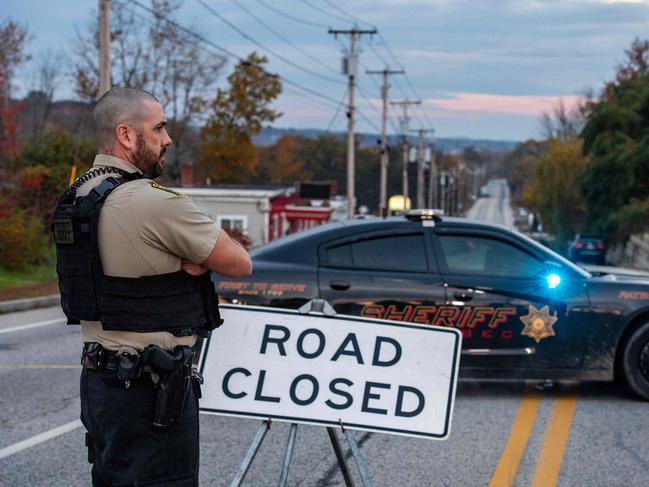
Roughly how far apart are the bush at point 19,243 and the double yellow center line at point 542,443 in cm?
1779

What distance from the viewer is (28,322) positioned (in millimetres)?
15445

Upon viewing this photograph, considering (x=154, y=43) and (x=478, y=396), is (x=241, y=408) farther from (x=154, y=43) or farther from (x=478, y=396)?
(x=154, y=43)

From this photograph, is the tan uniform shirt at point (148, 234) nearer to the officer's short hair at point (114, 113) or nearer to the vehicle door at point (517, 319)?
the officer's short hair at point (114, 113)

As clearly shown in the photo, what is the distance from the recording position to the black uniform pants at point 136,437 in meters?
3.52

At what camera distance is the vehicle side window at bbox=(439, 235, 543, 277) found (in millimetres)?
8578

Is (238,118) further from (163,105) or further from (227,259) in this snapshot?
(227,259)

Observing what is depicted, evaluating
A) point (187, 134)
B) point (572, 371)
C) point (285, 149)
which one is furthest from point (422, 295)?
point (285, 149)

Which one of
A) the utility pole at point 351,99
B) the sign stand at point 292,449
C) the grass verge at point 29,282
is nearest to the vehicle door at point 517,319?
the sign stand at point 292,449

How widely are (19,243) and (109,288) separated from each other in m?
21.5

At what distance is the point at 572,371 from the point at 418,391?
4.08 metres

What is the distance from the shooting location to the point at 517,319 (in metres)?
8.42

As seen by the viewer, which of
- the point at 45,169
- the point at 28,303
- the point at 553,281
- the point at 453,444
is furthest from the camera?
the point at 45,169

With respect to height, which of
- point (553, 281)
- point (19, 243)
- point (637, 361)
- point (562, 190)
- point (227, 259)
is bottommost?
point (562, 190)

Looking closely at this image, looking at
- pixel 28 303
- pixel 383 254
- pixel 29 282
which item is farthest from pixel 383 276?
pixel 29 282
